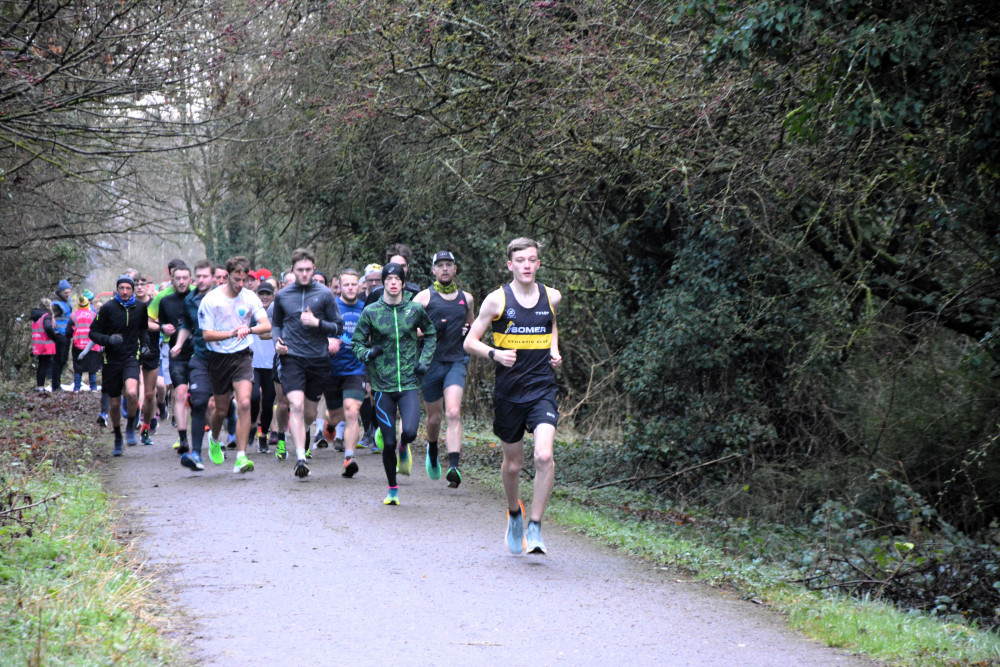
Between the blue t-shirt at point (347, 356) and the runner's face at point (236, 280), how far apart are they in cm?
128

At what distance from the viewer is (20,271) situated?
84.2 ft

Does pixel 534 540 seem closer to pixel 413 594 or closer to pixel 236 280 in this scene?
pixel 413 594

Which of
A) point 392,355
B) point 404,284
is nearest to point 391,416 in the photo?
point 392,355

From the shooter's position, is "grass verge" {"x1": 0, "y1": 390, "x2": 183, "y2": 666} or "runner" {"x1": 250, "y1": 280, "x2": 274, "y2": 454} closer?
"grass verge" {"x1": 0, "y1": 390, "x2": 183, "y2": 666}

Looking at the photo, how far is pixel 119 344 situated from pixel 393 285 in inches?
203

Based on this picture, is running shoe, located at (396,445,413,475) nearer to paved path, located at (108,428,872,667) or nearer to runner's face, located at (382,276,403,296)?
paved path, located at (108,428,872,667)

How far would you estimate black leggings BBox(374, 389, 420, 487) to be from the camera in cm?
958

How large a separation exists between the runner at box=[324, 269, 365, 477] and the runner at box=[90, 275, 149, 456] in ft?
8.39

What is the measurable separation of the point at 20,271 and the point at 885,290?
21234 mm

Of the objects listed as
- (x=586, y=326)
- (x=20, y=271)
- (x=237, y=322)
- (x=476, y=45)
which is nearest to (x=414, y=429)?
(x=237, y=322)

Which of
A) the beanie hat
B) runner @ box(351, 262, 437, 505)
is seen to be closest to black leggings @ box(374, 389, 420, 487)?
runner @ box(351, 262, 437, 505)

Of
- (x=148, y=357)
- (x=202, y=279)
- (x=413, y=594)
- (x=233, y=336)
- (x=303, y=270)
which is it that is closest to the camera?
(x=413, y=594)

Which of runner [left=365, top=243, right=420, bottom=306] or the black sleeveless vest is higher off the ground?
runner [left=365, top=243, right=420, bottom=306]

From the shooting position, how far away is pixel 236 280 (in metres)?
11.2
